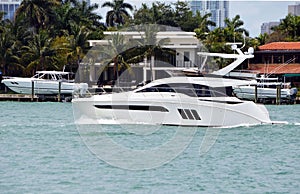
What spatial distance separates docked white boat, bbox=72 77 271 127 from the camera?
3319 cm

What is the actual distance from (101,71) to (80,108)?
31.7 meters

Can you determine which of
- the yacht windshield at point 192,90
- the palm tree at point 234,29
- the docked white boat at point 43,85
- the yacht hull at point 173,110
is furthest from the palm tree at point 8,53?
the yacht windshield at point 192,90

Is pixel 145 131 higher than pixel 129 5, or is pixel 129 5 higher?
pixel 129 5

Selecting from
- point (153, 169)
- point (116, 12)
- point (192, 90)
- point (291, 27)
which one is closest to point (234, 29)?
point (291, 27)

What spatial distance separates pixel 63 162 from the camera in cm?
2581

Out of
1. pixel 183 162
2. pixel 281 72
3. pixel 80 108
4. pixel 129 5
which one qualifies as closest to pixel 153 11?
pixel 129 5

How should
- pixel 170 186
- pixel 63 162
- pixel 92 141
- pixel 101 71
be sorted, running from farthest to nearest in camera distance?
1. pixel 101 71
2. pixel 92 141
3. pixel 63 162
4. pixel 170 186

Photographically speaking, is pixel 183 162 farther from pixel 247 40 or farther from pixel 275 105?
pixel 247 40

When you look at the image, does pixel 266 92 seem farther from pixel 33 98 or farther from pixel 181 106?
pixel 181 106

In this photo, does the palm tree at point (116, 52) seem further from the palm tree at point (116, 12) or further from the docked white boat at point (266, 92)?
the palm tree at point (116, 12)

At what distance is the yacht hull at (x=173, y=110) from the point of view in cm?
3316

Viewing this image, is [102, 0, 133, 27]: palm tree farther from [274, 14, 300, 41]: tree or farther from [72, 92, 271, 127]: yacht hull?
[72, 92, 271, 127]: yacht hull

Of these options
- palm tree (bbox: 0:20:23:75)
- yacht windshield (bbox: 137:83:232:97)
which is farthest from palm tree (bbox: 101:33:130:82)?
yacht windshield (bbox: 137:83:232:97)

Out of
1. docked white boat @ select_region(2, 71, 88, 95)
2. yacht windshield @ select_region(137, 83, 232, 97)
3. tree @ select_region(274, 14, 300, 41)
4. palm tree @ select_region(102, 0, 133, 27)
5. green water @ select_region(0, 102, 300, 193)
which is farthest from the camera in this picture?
palm tree @ select_region(102, 0, 133, 27)
